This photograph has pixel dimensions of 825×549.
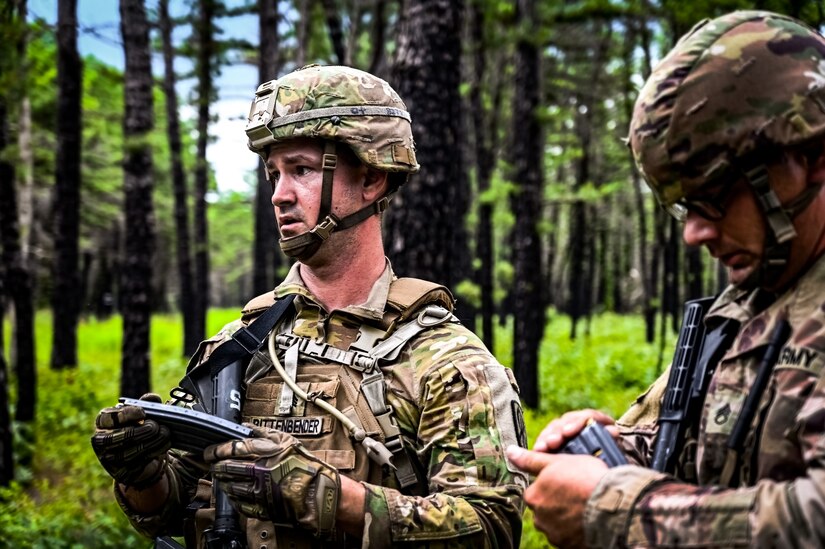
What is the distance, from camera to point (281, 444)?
228 centimetres

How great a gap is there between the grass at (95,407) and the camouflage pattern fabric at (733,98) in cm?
516

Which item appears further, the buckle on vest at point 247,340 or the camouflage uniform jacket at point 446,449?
the buckle on vest at point 247,340

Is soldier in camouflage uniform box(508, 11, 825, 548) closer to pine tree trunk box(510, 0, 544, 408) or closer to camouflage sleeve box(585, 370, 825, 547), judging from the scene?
camouflage sleeve box(585, 370, 825, 547)

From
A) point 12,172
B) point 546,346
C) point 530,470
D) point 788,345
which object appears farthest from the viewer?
point 546,346

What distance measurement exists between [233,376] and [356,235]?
28.4 inches

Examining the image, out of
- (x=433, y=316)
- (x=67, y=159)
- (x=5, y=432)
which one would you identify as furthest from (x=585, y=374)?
(x=433, y=316)

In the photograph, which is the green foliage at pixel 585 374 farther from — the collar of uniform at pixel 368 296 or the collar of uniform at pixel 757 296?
the collar of uniform at pixel 757 296

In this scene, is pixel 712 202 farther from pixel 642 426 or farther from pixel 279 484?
pixel 279 484

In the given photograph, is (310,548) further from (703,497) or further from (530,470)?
(703,497)

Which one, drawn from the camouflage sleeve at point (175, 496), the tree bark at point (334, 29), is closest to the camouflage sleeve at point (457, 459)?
the camouflage sleeve at point (175, 496)

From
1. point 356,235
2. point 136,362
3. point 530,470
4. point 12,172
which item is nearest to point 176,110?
point 12,172

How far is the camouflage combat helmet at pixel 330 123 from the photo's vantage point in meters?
2.76

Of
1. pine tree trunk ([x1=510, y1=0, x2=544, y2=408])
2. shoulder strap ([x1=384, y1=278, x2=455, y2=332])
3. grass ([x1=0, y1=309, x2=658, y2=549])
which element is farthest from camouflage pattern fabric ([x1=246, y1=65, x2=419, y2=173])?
pine tree trunk ([x1=510, y1=0, x2=544, y2=408])

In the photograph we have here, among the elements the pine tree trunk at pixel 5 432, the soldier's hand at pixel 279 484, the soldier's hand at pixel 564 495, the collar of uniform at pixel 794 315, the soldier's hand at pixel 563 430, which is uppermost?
the collar of uniform at pixel 794 315
